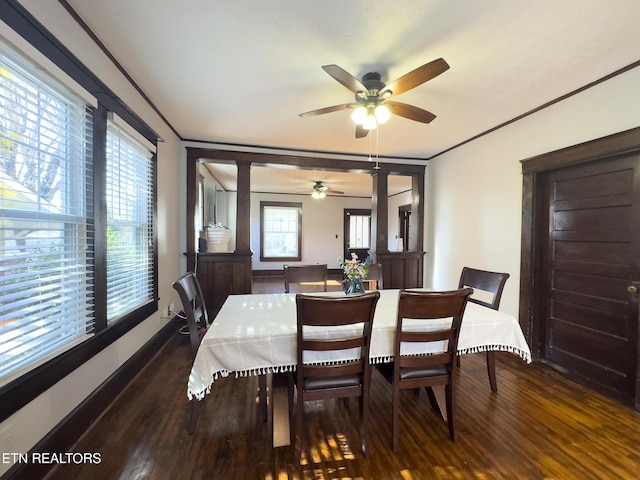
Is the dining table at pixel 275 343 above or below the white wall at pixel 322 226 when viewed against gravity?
below

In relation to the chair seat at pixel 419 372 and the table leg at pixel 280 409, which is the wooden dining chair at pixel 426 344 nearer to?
the chair seat at pixel 419 372

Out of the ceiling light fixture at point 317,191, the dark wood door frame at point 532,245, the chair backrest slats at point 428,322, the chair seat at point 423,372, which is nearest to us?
the chair backrest slats at point 428,322

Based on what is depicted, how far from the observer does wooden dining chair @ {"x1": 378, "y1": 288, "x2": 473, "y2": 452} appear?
154cm

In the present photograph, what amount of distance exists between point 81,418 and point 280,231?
6.61 m

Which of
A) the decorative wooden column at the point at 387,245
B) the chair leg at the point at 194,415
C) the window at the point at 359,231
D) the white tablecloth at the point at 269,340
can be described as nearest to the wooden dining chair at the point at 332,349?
the white tablecloth at the point at 269,340

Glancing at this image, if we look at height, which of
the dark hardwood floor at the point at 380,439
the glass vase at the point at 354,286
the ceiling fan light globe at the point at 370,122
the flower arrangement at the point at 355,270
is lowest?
the dark hardwood floor at the point at 380,439

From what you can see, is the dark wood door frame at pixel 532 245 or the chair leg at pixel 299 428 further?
the dark wood door frame at pixel 532 245

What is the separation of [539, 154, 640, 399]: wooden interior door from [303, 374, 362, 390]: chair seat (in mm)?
2204

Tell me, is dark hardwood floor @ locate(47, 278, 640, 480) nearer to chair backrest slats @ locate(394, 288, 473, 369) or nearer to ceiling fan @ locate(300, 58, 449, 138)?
chair backrest slats @ locate(394, 288, 473, 369)

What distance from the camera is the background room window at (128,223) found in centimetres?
213

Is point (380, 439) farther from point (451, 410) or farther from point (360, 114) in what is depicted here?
point (360, 114)

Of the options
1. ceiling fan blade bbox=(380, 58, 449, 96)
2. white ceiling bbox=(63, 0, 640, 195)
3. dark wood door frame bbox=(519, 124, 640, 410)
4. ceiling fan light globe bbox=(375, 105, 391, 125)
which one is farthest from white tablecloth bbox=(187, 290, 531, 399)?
white ceiling bbox=(63, 0, 640, 195)

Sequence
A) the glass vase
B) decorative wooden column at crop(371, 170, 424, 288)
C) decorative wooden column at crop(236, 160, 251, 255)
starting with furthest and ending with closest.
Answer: decorative wooden column at crop(371, 170, 424, 288), decorative wooden column at crop(236, 160, 251, 255), the glass vase

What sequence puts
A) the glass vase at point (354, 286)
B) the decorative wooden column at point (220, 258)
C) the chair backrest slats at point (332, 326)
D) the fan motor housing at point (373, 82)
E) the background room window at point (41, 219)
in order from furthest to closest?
1. the decorative wooden column at point (220, 258)
2. the glass vase at point (354, 286)
3. the fan motor housing at point (373, 82)
4. the chair backrest slats at point (332, 326)
5. the background room window at point (41, 219)
